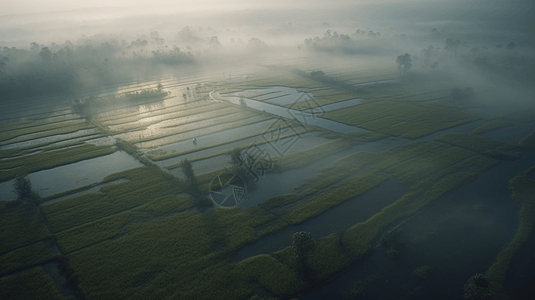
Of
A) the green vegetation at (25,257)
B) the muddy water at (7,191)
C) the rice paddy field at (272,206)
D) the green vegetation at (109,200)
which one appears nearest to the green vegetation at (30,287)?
the rice paddy field at (272,206)

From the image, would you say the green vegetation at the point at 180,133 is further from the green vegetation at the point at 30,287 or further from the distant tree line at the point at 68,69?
the distant tree line at the point at 68,69

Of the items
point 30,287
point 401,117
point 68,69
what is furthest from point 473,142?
point 68,69

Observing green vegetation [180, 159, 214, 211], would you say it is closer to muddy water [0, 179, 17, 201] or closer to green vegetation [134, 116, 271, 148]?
green vegetation [134, 116, 271, 148]

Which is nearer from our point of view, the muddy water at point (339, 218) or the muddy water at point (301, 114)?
the muddy water at point (339, 218)

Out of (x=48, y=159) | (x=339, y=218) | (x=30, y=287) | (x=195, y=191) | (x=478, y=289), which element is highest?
(x=48, y=159)

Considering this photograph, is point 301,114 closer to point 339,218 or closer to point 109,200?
point 339,218

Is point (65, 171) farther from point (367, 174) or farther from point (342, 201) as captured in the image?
point (367, 174)

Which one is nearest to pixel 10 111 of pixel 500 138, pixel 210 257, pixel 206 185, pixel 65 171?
pixel 65 171

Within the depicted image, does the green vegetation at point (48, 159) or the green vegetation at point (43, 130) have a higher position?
the green vegetation at point (43, 130)
